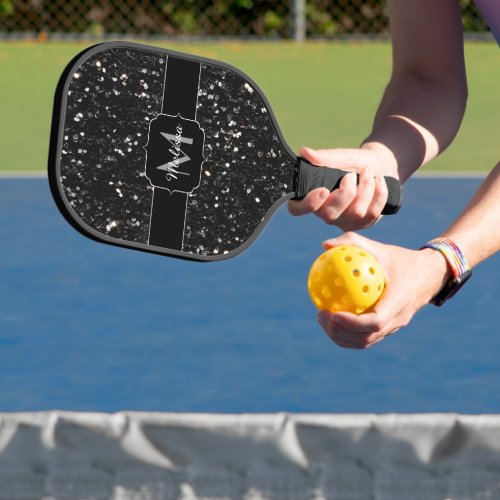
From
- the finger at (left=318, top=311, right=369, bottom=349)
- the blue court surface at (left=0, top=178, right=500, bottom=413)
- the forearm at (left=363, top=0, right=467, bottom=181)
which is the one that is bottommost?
the blue court surface at (left=0, top=178, right=500, bottom=413)

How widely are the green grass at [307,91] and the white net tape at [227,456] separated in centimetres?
508

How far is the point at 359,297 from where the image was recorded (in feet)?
7.09

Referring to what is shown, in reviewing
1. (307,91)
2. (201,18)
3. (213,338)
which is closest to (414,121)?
(213,338)

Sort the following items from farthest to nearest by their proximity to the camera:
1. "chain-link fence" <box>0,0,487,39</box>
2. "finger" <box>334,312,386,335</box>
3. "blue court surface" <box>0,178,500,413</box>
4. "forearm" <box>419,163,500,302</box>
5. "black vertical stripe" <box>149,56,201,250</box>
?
"chain-link fence" <box>0,0,487,39</box> < "blue court surface" <box>0,178,500,413</box> < "black vertical stripe" <box>149,56,201,250</box> < "forearm" <box>419,163,500,302</box> < "finger" <box>334,312,386,335</box>

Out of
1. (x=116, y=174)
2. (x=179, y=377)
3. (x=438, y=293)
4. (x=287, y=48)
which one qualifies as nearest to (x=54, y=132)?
(x=116, y=174)

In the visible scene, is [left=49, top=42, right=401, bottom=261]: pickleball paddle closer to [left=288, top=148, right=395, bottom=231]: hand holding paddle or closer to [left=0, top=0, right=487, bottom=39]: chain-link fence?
[left=288, top=148, right=395, bottom=231]: hand holding paddle

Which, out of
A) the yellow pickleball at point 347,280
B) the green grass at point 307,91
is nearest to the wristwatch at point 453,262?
the yellow pickleball at point 347,280

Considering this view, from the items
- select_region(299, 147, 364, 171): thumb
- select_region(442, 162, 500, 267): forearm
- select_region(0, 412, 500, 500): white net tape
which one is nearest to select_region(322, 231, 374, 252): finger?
select_region(442, 162, 500, 267): forearm

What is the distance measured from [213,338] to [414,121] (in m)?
2.37

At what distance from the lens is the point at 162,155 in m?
2.37

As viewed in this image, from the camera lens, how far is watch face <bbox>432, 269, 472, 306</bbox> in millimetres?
2217

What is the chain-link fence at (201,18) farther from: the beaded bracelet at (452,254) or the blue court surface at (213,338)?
the beaded bracelet at (452,254)

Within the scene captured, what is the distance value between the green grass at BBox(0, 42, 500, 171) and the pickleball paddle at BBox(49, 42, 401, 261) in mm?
5019

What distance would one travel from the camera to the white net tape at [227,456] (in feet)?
7.88
